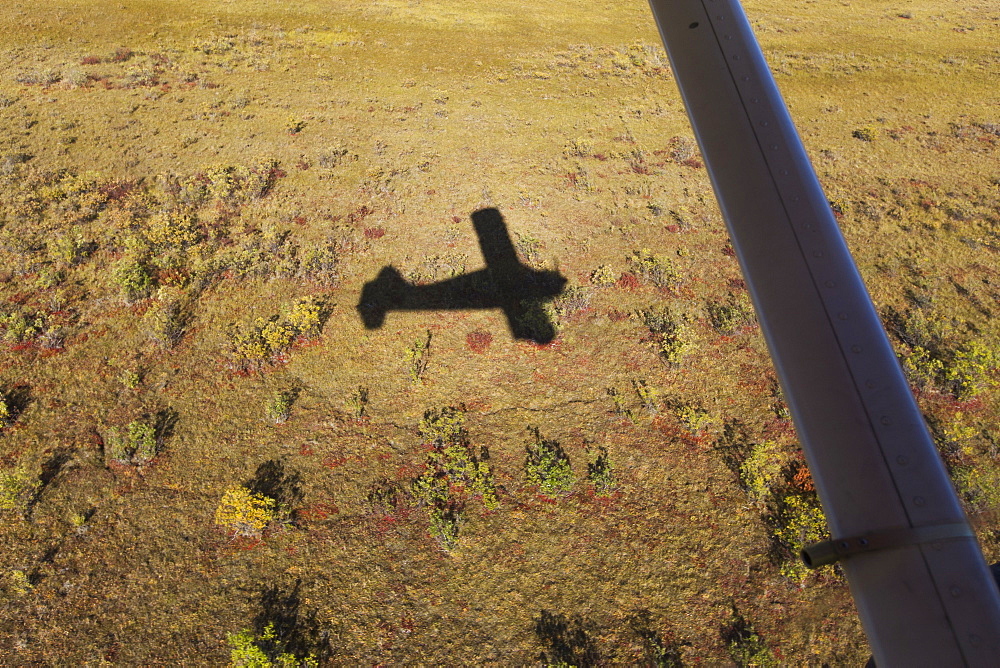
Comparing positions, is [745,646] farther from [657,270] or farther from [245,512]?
[657,270]

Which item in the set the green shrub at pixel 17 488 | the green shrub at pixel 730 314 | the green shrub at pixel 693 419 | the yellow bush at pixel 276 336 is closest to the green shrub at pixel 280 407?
the yellow bush at pixel 276 336

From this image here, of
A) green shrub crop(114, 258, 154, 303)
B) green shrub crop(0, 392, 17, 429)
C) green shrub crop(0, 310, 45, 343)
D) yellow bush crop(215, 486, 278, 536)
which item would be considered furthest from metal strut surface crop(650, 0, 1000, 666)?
green shrub crop(0, 310, 45, 343)

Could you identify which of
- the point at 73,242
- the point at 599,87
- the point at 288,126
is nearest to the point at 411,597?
the point at 73,242

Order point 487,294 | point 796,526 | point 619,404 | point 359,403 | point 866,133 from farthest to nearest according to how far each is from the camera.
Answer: point 866,133, point 487,294, point 619,404, point 359,403, point 796,526

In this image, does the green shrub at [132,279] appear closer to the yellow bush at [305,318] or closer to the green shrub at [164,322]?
the green shrub at [164,322]

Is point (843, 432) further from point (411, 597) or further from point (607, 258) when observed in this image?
point (607, 258)

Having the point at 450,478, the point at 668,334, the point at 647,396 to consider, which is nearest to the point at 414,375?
the point at 450,478
